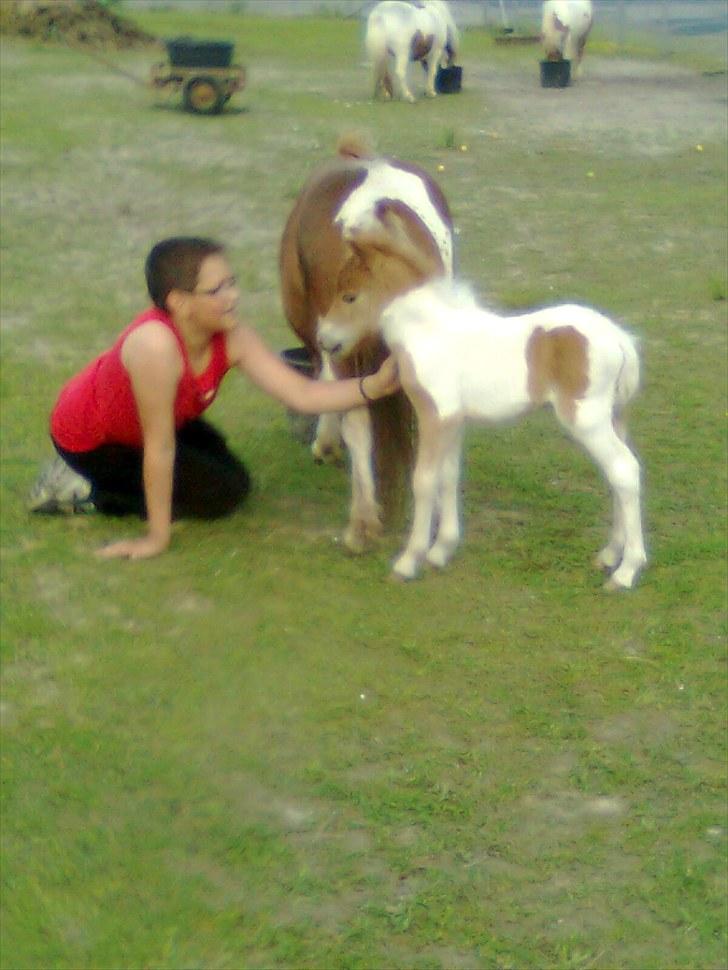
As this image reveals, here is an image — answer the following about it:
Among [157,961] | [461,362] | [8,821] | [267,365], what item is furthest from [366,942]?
[267,365]

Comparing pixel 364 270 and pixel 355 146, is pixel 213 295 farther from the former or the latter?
pixel 355 146

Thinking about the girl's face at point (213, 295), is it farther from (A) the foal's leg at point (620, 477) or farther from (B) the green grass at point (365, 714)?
(A) the foal's leg at point (620, 477)

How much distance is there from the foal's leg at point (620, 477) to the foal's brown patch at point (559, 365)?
0.06 metres

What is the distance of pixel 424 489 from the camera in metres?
4.66

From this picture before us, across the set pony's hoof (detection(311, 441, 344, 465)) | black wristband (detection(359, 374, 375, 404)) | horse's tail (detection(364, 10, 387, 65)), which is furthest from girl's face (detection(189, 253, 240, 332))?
horse's tail (detection(364, 10, 387, 65))

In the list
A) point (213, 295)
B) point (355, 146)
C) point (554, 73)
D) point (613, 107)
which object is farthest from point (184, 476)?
point (554, 73)

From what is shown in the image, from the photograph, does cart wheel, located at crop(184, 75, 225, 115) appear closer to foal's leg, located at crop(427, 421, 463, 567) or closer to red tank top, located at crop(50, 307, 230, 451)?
red tank top, located at crop(50, 307, 230, 451)

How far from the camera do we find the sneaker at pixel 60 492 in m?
5.30

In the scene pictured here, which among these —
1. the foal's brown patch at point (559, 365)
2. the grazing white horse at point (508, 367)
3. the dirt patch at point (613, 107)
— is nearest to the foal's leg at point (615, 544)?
the grazing white horse at point (508, 367)

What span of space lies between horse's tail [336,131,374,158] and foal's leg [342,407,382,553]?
104cm

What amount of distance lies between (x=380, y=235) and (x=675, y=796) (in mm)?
1876

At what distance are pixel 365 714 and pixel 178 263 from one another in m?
1.65

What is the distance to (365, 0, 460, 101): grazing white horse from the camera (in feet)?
52.9

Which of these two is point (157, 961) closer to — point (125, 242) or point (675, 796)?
point (675, 796)
